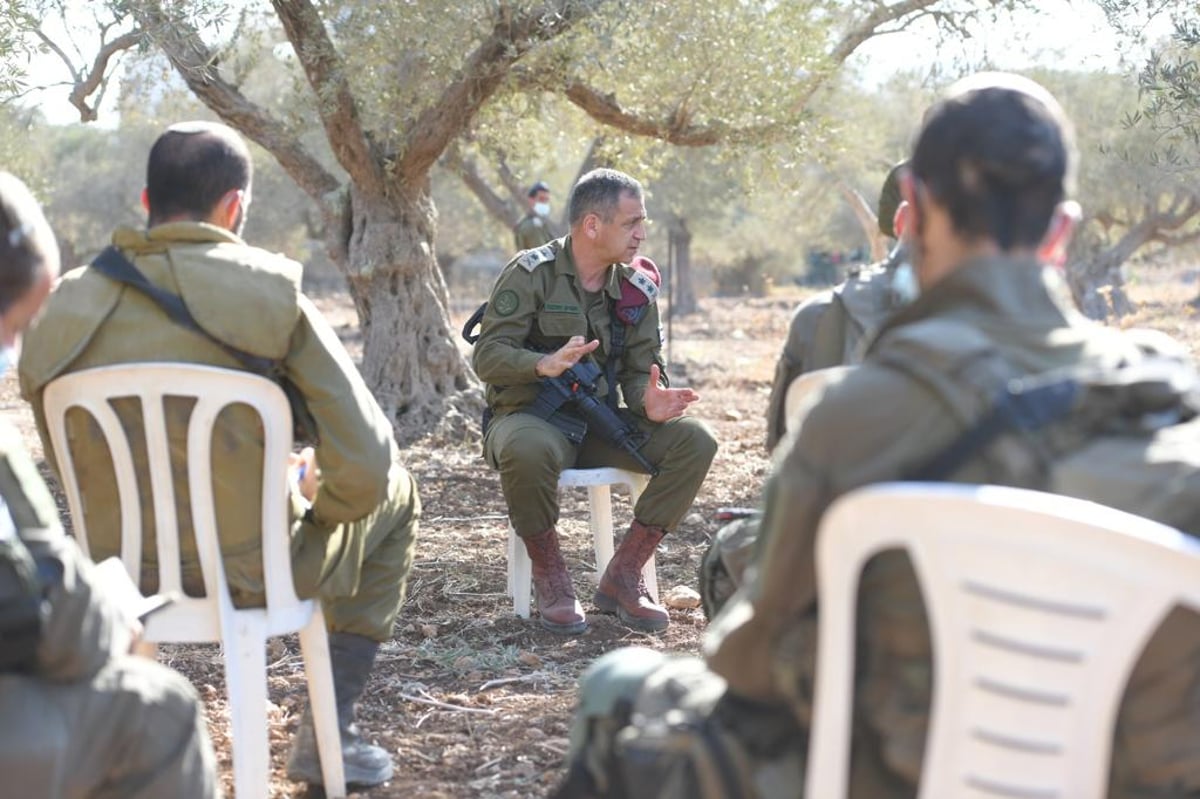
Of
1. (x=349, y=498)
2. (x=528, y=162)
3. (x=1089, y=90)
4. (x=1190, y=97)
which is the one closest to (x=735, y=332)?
(x=1089, y=90)

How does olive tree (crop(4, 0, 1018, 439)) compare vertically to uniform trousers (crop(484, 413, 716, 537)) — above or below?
above

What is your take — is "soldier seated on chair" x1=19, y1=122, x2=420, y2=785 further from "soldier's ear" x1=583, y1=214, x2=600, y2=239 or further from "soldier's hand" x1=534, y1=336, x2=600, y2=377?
"soldier's ear" x1=583, y1=214, x2=600, y2=239

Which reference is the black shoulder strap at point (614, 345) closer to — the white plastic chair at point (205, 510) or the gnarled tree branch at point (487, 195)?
the white plastic chair at point (205, 510)

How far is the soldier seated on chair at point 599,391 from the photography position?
16.4 ft

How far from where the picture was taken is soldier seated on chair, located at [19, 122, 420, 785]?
3.05 meters

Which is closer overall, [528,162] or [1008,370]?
[1008,370]

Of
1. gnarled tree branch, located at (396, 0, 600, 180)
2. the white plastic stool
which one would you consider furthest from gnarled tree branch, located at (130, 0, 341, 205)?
the white plastic stool

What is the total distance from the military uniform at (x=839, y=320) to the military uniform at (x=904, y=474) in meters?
1.45

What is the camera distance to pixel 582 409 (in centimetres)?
514

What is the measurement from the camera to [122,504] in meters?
3.14

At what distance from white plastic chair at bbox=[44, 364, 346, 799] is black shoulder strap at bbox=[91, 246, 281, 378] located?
0.09 meters

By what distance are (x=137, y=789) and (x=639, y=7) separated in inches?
275

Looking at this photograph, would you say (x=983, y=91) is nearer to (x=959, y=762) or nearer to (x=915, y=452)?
(x=915, y=452)

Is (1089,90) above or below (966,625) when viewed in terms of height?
above
